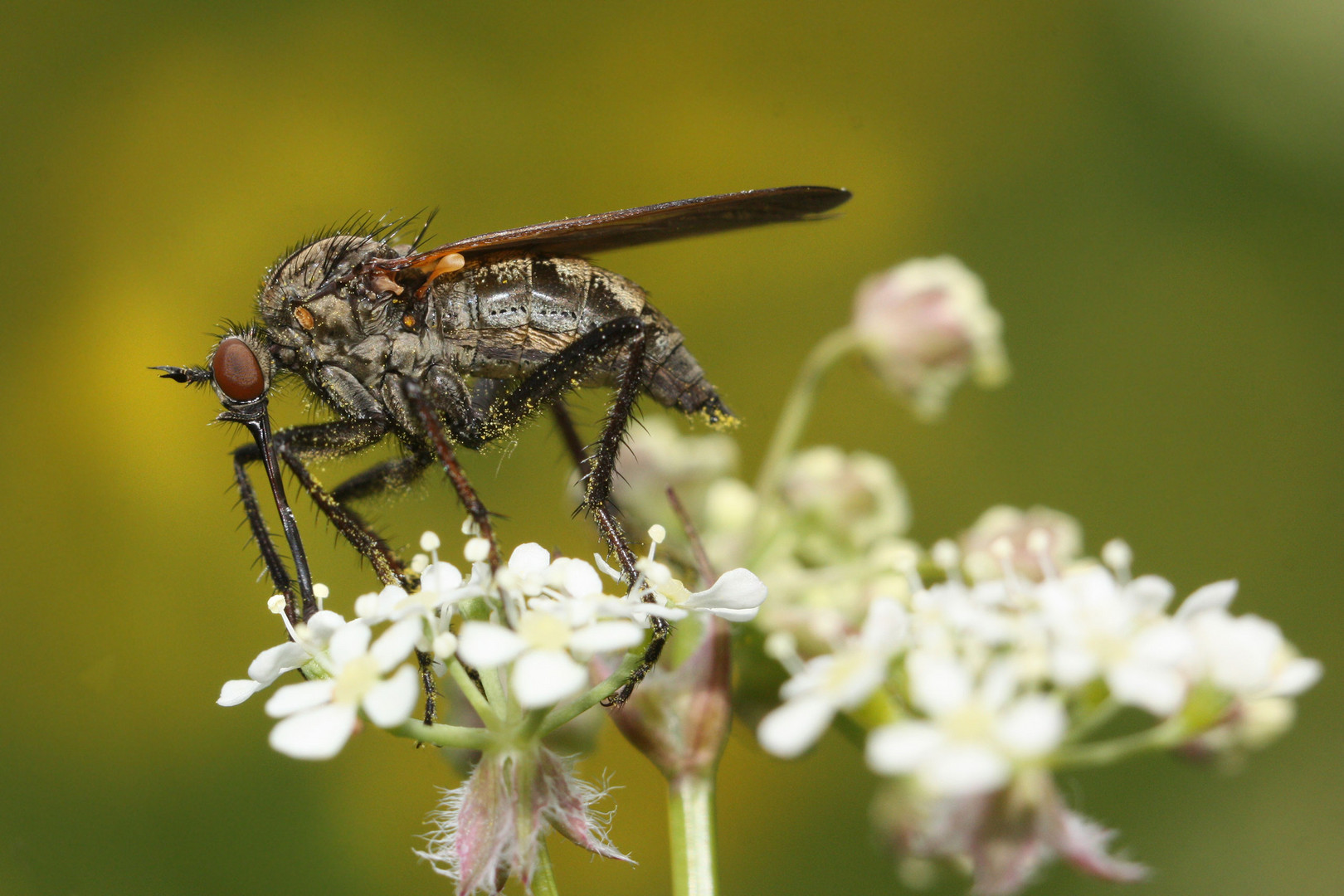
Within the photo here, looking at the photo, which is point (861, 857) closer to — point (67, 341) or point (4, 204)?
point (67, 341)

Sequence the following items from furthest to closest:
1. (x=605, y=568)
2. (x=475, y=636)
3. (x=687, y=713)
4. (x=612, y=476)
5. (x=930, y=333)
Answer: (x=930, y=333) → (x=612, y=476) → (x=687, y=713) → (x=605, y=568) → (x=475, y=636)

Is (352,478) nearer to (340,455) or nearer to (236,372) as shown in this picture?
(340,455)

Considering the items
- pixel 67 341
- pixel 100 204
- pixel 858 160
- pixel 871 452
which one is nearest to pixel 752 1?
pixel 858 160

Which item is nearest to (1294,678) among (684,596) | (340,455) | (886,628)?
(886,628)

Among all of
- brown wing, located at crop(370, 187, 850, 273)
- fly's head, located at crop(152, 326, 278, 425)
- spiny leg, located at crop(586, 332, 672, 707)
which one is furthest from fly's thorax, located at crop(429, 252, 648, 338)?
fly's head, located at crop(152, 326, 278, 425)

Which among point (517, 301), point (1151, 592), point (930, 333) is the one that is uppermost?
point (930, 333)

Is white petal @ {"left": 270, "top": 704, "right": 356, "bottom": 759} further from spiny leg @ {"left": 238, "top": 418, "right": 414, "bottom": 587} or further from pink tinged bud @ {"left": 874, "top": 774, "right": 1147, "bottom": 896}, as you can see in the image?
pink tinged bud @ {"left": 874, "top": 774, "right": 1147, "bottom": 896}

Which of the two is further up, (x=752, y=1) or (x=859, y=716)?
(x=752, y=1)
